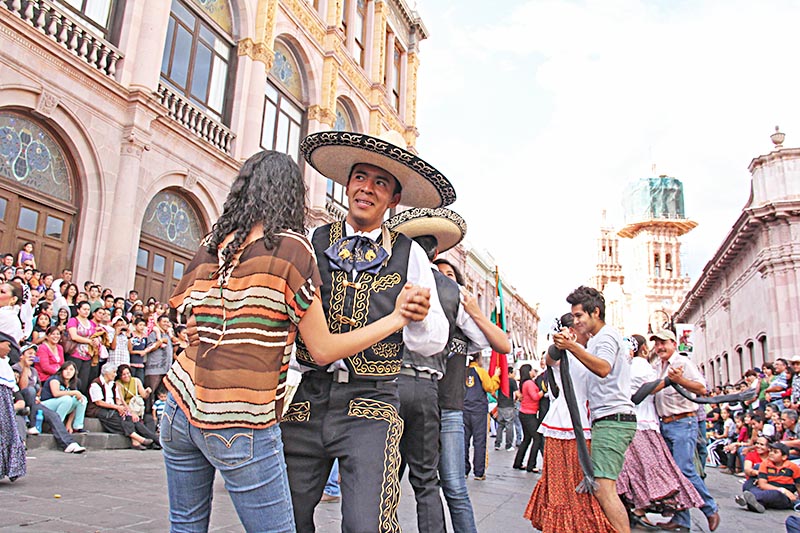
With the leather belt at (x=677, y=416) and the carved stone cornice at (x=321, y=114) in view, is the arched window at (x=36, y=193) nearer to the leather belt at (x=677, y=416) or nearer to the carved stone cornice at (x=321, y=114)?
the carved stone cornice at (x=321, y=114)

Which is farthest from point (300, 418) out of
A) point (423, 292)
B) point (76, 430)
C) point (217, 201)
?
point (217, 201)

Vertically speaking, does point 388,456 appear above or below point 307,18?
below

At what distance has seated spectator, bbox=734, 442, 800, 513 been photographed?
26.5 ft

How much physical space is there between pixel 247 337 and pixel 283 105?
59.7ft

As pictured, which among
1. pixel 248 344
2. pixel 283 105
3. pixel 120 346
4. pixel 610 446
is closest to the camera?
pixel 248 344

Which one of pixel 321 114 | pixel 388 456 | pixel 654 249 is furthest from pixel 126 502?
pixel 654 249

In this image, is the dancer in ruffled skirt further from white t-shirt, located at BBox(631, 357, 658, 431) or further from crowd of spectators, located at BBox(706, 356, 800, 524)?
crowd of spectators, located at BBox(706, 356, 800, 524)

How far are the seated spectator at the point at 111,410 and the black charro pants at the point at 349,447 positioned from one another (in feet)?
24.8

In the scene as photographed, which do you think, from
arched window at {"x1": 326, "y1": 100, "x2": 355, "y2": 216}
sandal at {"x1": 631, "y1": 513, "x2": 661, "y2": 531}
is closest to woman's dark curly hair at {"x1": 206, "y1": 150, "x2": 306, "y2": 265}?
sandal at {"x1": 631, "y1": 513, "x2": 661, "y2": 531}

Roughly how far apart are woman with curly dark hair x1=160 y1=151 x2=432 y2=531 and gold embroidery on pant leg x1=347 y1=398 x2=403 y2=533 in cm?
33

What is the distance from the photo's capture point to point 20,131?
10.8m

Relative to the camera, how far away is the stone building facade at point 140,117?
1083 cm

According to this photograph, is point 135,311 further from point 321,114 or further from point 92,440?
point 321,114

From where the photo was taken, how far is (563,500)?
472 cm
